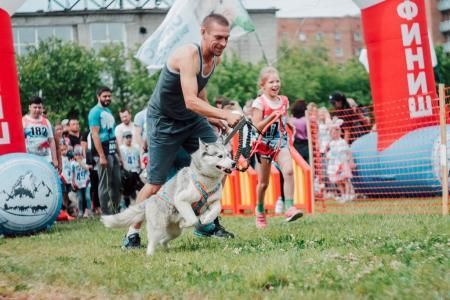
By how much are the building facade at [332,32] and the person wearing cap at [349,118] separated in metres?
89.0

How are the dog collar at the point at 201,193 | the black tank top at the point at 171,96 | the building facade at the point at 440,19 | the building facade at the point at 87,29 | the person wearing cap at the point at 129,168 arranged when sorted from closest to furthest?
the dog collar at the point at 201,193
the black tank top at the point at 171,96
the person wearing cap at the point at 129,168
the building facade at the point at 87,29
the building facade at the point at 440,19

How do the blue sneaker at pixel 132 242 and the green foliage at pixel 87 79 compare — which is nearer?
the blue sneaker at pixel 132 242

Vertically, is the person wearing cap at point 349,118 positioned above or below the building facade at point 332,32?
below

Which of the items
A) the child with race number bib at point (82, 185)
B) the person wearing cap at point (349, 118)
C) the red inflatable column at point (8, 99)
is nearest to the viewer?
the red inflatable column at point (8, 99)

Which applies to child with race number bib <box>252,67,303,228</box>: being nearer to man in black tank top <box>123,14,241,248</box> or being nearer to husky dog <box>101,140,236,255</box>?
man in black tank top <box>123,14,241,248</box>

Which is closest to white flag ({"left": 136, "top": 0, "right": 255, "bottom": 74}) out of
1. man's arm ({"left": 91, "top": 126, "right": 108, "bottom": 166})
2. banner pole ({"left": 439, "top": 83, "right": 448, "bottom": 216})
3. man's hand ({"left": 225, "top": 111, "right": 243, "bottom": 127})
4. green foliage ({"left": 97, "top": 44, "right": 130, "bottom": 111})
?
man's arm ({"left": 91, "top": 126, "right": 108, "bottom": 166})

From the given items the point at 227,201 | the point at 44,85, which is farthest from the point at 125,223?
the point at 44,85

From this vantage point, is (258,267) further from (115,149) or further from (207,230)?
(115,149)

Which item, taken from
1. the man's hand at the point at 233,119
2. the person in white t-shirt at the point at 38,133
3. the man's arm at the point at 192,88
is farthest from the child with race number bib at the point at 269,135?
the person in white t-shirt at the point at 38,133

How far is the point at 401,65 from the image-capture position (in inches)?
556

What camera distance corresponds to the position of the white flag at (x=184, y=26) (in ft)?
54.5

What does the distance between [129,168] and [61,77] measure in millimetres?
33036

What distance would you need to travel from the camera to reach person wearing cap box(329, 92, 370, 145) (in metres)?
15.3

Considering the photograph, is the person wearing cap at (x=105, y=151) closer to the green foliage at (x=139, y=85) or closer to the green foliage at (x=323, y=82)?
the green foliage at (x=139, y=85)
